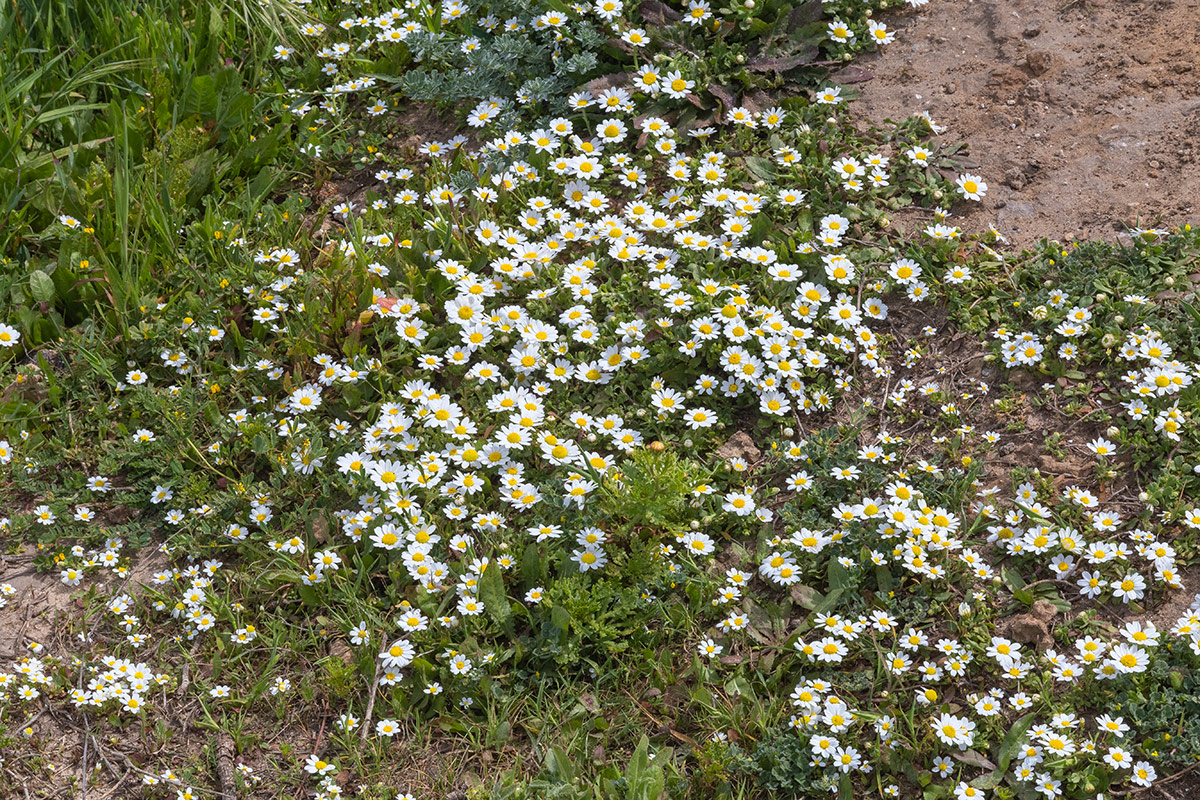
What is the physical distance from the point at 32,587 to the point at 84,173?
190 cm

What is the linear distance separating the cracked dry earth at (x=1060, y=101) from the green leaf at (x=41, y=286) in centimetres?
332

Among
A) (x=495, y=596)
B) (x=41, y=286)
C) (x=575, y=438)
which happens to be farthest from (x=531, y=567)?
(x=41, y=286)

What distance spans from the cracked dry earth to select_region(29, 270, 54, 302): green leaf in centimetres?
332

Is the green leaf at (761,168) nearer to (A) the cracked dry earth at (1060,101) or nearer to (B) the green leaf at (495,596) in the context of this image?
(A) the cracked dry earth at (1060,101)

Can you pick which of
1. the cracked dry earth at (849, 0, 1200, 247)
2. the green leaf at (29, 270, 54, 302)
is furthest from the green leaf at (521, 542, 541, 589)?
the green leaf at (29, 270, 54, 302)

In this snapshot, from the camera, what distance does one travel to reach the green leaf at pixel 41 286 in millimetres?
3928

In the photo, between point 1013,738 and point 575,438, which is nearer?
point 1013,738

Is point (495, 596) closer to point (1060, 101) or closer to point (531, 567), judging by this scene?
point (531, 567)

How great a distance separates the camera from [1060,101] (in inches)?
163

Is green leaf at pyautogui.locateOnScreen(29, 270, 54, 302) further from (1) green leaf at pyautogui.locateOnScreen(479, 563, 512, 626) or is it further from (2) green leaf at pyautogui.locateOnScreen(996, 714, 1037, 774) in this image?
(2) green leaf at pyautogui.locateOnScreen(996, 714, 1037, 774)

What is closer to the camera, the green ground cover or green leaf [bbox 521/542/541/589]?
the green ground cover

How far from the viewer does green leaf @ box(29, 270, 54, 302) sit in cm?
393

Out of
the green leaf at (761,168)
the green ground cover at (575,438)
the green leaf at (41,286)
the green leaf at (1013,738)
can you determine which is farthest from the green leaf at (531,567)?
the green leaf at (41,286)

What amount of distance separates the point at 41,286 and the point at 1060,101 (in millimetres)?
4039
